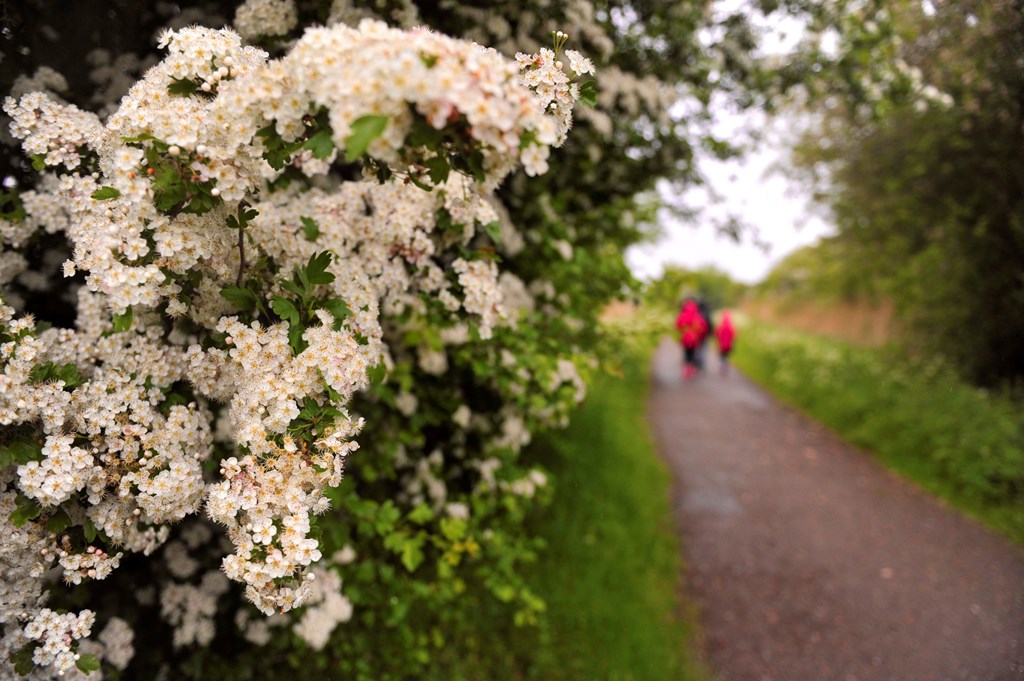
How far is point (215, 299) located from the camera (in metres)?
2.06

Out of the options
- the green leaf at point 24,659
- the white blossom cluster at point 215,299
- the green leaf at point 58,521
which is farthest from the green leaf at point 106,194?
the green leaf at point 24,659

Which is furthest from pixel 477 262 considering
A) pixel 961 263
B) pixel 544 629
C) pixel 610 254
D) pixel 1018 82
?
pixel 961 263

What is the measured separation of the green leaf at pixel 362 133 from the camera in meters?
1.22

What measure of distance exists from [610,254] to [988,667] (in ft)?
11.6

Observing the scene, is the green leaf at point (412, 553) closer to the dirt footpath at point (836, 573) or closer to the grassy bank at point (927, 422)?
the dirt footpath at point (836, 573)

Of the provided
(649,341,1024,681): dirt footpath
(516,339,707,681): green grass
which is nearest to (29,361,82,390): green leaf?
(516,339,707,681): green grass

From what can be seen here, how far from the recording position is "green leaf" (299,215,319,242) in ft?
7.14

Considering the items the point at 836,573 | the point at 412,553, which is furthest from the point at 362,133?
the point at 836,573

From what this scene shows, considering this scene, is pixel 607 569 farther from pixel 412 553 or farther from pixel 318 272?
pixel 318 272

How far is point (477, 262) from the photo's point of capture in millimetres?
2553

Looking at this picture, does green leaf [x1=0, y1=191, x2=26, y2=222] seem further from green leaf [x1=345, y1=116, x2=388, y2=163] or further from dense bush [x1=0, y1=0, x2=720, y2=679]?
green leaf [x1=345, y1=116, x2=388, y2=163]

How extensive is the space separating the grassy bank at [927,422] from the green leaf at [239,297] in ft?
24.2

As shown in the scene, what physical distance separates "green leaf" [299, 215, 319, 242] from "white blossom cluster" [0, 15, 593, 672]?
4cm

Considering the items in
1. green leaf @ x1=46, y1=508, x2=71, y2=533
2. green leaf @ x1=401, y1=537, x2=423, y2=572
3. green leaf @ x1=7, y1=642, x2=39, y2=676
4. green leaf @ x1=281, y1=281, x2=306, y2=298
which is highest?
green leaf @ x1=281, y1=281, x2=306, y2=298
